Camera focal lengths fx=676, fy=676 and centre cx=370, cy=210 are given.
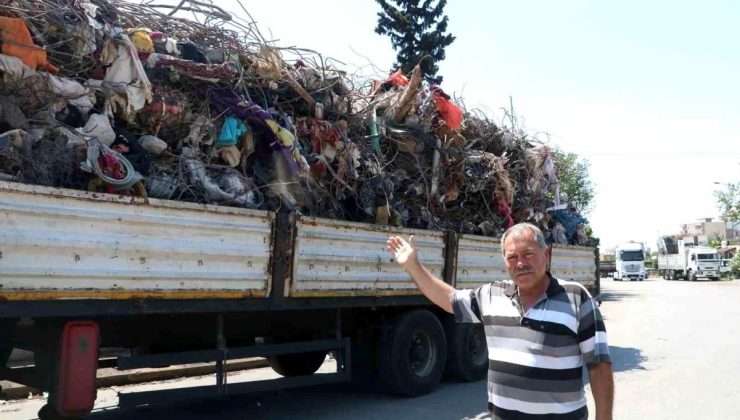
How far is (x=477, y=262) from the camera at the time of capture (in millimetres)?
8195

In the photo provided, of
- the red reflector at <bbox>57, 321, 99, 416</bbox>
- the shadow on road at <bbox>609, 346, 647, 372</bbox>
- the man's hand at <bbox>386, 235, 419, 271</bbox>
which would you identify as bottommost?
the shadow on road at <bbox>609, 346, 647, 372</bbox>

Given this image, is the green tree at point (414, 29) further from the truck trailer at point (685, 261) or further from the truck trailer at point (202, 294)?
the truck trailer at point (685, 261)

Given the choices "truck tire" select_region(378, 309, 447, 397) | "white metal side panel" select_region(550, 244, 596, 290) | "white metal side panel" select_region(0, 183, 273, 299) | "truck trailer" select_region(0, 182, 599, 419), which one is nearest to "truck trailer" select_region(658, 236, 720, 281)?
"white metal side panel" select_region(550, 244, 596, 290)

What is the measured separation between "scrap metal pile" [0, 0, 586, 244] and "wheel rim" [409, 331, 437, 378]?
1259mm

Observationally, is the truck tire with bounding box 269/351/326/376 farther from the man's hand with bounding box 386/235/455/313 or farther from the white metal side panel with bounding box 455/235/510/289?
the man's hand with bounding box 386/235/455/313

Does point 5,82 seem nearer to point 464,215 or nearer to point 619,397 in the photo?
point 464,215

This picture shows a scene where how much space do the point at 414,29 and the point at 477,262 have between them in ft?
59.8

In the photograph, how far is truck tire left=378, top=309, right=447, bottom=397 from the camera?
6969 millimetres

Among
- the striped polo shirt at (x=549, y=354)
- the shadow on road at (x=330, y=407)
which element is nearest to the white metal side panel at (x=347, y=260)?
the shadow on road at (x=330, y=407)

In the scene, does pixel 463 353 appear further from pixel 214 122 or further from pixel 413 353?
pixel 214 122

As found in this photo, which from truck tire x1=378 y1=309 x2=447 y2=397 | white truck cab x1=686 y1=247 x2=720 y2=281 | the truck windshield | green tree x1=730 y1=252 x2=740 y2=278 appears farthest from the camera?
green tree x1=730 y1=252 x2=740 y2=278

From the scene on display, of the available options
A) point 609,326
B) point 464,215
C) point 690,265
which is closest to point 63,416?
point 464,215

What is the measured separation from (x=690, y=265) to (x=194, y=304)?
48700mm

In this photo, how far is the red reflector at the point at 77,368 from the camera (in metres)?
4.29
